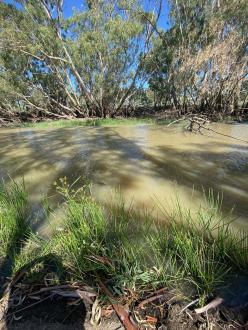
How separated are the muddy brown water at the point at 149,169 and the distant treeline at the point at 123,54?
798 cm

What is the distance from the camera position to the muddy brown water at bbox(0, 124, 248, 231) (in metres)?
3.64

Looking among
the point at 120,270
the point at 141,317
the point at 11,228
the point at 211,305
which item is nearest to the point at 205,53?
the point at 11,228

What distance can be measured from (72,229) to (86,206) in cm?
23

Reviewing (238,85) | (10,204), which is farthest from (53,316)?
(238,85)

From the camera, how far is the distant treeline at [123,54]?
554 inches

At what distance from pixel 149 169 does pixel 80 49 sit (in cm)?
1370

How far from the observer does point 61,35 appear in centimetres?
1585

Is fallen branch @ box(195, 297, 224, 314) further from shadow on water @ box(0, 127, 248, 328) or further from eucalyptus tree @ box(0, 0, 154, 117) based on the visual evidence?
eucalyptus tree @ box(0, 0, 154, 117)

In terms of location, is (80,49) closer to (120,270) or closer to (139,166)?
(139,166)

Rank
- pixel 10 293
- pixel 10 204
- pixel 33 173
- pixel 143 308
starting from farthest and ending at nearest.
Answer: pixel 33 173, pixel 10 204, pixel 10 293, pixel 143 308

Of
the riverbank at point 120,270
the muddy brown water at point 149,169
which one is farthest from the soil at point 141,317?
the muddy brown water at point 149,169

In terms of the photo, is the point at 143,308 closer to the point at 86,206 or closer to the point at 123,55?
the point at 86,206

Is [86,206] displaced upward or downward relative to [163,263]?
upward

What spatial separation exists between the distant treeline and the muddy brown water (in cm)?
798
